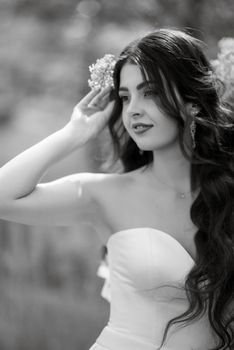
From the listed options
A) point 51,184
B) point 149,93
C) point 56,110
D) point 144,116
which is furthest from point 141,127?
point 56,110

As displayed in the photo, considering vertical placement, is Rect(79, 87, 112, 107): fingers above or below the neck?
above

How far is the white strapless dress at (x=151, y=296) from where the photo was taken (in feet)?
8.77

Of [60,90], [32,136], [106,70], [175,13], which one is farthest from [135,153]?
[32,136]

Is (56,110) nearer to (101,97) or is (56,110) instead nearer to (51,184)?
(101,97)

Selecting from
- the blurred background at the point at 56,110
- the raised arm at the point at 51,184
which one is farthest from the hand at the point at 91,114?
the blurred background at the point at 56,110

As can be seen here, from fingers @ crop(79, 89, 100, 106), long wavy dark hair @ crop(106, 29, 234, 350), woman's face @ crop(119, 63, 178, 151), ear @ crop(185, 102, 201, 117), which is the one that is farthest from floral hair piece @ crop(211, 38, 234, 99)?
fingers @ crop(79, 89, 100, 106)

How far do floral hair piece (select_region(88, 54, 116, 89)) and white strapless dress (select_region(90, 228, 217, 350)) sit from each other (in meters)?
0.75

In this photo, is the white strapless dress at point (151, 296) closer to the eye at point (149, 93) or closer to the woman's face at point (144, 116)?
the woman's face at point (144, 116)

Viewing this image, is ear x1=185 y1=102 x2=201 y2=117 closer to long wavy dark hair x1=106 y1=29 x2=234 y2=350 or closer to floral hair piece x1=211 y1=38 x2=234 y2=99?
long wavy dark hair x1=106 y1=29 x2=234 y2=350

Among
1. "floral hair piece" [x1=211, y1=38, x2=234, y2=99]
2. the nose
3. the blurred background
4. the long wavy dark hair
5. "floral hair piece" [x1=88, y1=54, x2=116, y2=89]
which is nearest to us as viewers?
the long wavy dark hair

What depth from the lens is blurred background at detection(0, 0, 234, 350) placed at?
5.21 metres

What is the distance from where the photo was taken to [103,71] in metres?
2.97

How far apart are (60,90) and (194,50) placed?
2.93m

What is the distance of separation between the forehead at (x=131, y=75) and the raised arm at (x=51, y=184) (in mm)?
206
